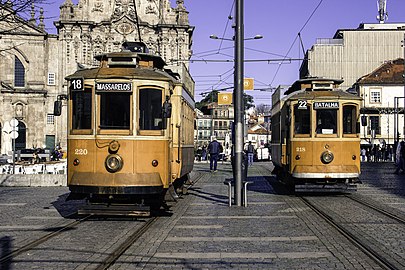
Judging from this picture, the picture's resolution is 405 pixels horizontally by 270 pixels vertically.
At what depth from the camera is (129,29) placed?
245 ft

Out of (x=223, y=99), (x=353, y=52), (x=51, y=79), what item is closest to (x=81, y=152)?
(x=223, y=99)

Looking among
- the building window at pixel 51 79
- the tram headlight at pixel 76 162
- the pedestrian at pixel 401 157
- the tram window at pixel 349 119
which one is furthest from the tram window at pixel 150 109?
the building window at pixel 51 79

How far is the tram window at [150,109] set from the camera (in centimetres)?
1416

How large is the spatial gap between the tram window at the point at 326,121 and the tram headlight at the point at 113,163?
8.04 meters

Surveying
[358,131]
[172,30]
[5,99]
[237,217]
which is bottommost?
[237,217]

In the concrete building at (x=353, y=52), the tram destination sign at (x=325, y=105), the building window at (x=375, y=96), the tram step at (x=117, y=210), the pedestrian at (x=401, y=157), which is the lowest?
the tram step at (x=117, y=210)

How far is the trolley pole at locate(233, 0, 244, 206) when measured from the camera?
1750 cm

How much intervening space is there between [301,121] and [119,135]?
788cm

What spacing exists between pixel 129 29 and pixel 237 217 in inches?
2453

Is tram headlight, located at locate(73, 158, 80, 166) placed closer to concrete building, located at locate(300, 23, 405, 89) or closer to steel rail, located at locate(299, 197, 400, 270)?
steel rail, located at locate(299, 197, 400, 270)

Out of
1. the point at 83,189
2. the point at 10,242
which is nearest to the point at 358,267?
the point at 10,242

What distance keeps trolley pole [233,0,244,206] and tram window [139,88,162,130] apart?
13.0 ft

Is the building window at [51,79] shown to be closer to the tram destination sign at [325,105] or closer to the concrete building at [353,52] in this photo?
the concrete building at [353,52]

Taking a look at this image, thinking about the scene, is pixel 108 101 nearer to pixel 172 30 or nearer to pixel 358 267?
pixel 358 267
